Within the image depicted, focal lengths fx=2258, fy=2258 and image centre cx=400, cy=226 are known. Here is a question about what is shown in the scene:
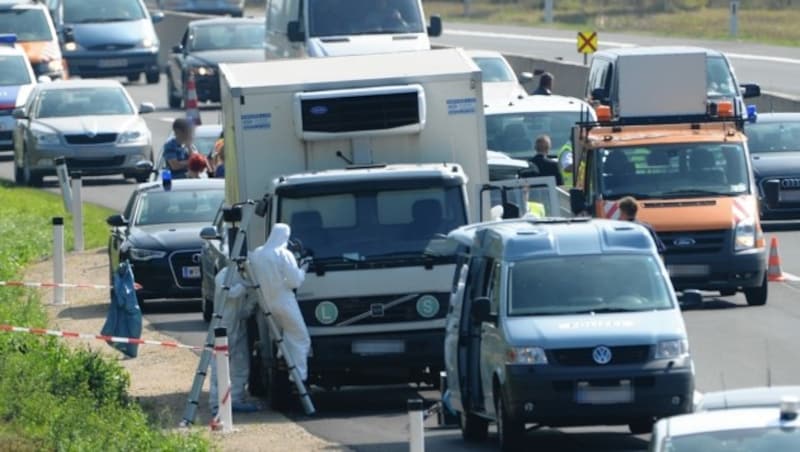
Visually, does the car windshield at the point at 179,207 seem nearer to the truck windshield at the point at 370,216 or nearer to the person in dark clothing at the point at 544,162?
Result: the person in dark clothing at the point at 544,162

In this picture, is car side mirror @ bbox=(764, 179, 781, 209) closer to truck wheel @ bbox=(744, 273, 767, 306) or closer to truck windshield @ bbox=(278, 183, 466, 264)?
truck wheel @ bbox=(744, 273, 767, 306)

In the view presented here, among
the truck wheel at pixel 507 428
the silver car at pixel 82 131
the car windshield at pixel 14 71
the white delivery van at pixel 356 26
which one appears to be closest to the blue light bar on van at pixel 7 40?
the car windshield at pixel 14 71

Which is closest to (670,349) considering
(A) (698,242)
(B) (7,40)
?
(A) (698,242)

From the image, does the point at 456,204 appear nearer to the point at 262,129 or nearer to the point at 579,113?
the point at 262,129

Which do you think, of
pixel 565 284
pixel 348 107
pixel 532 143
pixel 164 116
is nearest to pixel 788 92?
pixel 164 116

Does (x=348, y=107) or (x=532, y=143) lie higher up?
(x=348, y=107)

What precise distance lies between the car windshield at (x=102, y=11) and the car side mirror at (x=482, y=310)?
3750 cm

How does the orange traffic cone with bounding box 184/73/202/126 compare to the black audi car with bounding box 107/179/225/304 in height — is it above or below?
below

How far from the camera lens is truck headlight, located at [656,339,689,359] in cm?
Answer: 1491

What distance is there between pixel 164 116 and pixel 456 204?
31053 mm

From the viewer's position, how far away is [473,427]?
52.8 feet

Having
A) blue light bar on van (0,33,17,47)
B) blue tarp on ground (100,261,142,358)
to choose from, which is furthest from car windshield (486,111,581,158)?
blue light bar on van (0,33,17,47)

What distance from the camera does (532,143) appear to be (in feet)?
98.3

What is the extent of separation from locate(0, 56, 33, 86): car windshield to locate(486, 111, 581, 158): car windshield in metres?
15.4
